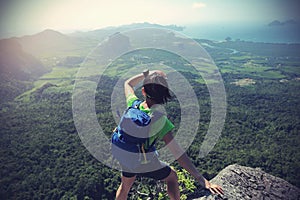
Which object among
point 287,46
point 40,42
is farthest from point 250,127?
point 287,46

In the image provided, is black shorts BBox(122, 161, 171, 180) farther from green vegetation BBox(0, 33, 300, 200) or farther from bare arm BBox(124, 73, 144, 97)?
green vegetation BBox(0, 33, 300, 200)

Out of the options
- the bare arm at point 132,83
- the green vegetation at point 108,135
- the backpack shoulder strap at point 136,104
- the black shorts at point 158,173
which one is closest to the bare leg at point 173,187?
the black shorts at point 158,173

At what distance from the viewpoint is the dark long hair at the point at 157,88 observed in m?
2.63

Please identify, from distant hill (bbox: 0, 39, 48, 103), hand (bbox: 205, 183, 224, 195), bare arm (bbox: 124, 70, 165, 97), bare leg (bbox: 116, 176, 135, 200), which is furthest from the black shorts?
distant hill (bbox: 0, 39, 48, 103)

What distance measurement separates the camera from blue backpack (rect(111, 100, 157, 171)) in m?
2.59

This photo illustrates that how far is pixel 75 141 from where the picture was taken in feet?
104

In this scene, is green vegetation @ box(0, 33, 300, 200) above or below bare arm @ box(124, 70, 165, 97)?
below

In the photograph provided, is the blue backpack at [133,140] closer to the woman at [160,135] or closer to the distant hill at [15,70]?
the woman at [160,135]

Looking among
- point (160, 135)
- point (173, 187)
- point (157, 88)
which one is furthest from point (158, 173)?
point (157, 88)

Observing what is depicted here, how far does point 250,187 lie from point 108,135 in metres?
25.8

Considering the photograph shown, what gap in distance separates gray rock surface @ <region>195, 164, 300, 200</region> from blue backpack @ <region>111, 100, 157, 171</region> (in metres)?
1.52

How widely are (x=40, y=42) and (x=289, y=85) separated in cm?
11409

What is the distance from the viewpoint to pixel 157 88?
2.64 m

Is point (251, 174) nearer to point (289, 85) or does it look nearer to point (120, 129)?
point (120, 129)
